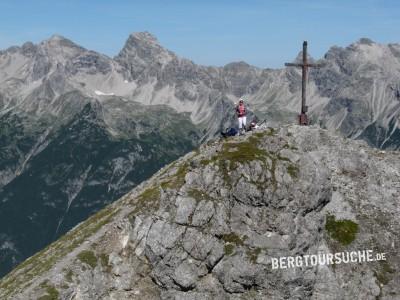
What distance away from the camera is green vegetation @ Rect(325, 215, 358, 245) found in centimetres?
8425

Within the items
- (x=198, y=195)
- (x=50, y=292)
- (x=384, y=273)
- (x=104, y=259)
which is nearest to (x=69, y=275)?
(x=50, y=292)

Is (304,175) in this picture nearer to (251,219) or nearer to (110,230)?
(251,219)

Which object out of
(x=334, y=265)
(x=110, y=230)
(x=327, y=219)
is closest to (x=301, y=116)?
(x=327, y=219)

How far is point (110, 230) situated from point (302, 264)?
2512 cm

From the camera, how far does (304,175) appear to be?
85.1 metres

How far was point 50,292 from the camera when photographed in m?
73.3

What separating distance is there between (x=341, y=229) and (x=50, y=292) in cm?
3891

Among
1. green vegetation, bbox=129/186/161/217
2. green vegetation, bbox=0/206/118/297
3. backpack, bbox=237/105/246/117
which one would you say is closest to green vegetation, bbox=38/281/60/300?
green vegetation, bbox=0/206/118/297

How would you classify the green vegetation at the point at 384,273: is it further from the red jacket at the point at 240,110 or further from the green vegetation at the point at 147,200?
the green vegetation at the point at 147,200

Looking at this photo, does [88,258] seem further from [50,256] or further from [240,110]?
[240,110]

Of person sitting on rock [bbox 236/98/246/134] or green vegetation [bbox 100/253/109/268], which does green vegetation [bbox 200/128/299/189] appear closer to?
person sitting on rock [bbox 236/98/246/134]

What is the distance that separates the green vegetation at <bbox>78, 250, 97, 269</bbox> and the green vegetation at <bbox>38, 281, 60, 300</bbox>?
5273 mm

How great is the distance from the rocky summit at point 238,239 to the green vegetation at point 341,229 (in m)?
0.14

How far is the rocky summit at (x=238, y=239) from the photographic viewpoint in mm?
76938
